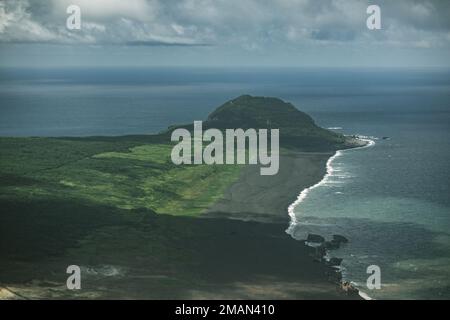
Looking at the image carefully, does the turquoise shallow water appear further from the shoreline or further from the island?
the island

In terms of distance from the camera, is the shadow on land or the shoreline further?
the shoreline

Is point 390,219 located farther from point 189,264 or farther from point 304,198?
point 189,264

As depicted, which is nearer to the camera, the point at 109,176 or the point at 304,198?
the point at 304,198

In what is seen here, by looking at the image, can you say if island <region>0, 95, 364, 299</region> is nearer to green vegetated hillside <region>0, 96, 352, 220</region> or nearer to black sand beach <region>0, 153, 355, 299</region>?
black sand beach <region>0, 153, 355, 299</region>

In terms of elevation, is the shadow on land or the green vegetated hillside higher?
the green vegetated hillside

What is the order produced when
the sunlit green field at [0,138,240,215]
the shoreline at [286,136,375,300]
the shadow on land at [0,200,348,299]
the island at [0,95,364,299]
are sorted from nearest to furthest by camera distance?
the shadow on land at [0,200,348,299], the island at [0,95,364,299], the shoreline at [286,136,375,300], the sunlit green field at [0,138,240,215]

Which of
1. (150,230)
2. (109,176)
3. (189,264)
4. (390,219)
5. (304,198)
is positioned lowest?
(189,264)

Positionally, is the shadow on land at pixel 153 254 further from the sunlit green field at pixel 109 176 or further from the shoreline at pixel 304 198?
the sunlit green field at pixel 109 176

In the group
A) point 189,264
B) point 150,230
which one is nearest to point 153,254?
point 189,264

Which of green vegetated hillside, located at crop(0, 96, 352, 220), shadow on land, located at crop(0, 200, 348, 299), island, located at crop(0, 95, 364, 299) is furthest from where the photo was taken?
green vegetated hillside, located at crop(0, 96, 352, 220)

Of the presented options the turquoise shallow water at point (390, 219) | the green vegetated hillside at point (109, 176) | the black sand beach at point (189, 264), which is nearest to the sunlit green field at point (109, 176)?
the green vegetated hillside at point (109, 176)

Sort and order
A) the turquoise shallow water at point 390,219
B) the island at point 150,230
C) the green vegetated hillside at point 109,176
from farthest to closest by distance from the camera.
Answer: the green vegetated hillside at point 109,176
the turquoise shallow water at point 390,219
the island at point 150,230

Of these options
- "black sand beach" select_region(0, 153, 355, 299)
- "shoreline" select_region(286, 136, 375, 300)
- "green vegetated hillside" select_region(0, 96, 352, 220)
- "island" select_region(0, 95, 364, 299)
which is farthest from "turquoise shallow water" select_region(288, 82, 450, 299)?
"green vegetated hillside" select_region(0, 96, 352, 220)
